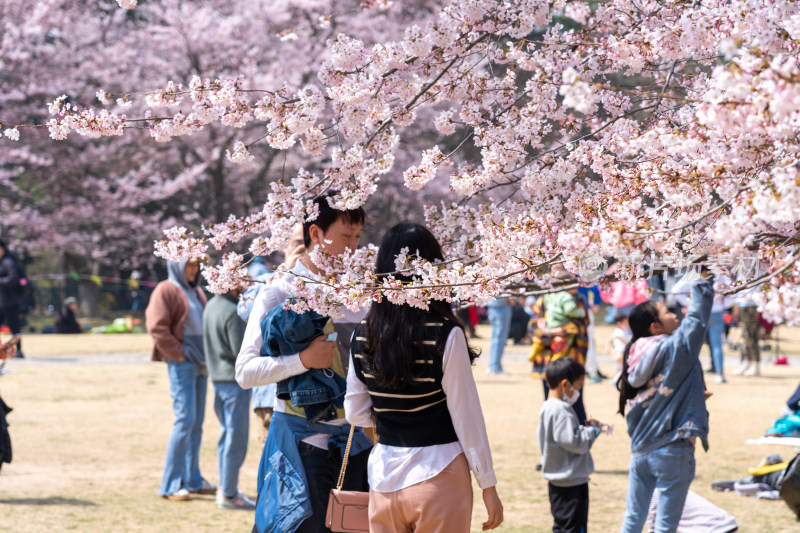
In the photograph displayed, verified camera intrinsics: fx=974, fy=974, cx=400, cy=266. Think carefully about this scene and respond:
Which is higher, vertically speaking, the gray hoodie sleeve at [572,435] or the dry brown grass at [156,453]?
the gray hoodie sleeve at [572,435]

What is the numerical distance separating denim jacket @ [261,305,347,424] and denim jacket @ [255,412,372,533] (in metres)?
0.07

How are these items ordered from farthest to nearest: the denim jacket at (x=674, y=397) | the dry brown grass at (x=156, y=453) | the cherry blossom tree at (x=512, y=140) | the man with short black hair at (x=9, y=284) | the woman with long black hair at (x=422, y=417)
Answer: the man with short black hair at (x=9, y=284), the dry brown grass at (x=156, y=453), the denim jacket at (x=674, y=397), the woman with long black hair at (x=422, y=417), the cherry blossom tree at (x=512, y=140)

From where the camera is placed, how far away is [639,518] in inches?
209

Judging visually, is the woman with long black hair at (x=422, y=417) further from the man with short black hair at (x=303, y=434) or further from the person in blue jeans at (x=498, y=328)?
the person in blue jeans at (x=498, y=328)

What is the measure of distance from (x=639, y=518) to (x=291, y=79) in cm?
1957

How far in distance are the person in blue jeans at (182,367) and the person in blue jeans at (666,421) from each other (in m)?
3.50

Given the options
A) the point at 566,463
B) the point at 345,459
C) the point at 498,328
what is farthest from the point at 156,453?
the point at 498,328

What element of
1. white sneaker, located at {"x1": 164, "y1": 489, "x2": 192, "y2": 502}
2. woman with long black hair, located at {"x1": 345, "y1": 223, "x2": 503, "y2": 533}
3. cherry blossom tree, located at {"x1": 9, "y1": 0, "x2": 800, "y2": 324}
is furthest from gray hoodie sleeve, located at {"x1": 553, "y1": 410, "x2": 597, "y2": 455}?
white sneaker, located at {"x1": 164, "y1": 489, "x2": 192, "y2": 502}

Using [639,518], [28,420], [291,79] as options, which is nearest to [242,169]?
[291,79]

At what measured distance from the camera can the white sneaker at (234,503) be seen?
7098 millimetres

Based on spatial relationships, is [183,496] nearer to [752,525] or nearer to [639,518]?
[639,518]

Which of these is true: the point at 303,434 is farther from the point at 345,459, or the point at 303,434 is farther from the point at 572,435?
the point at 572,435

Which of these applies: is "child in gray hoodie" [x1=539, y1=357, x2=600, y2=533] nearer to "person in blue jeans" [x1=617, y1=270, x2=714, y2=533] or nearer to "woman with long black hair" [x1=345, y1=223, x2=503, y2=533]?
"person in blue jeans" [x1=617, y1=270, x2=714, y2=533]

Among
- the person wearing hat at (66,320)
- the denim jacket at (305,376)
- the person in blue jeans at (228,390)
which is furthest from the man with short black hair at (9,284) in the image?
the denim jacket at (305,376)
